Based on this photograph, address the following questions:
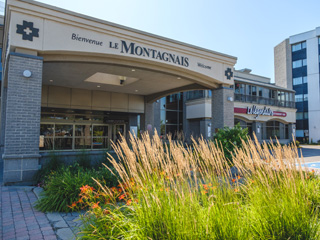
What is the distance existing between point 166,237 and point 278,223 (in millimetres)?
1344

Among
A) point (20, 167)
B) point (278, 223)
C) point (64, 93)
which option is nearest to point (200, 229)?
point (278, 223)

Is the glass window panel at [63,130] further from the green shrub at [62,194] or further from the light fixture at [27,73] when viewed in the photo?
the green shrub at [62,194]

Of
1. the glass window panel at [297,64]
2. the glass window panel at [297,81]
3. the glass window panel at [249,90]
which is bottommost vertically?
the glass window panel at [249,90]

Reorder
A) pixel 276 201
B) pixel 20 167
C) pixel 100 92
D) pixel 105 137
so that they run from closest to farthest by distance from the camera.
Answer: pixel 276 201 → pixel 20 167 → pixel 100 92 → pixel 105 137

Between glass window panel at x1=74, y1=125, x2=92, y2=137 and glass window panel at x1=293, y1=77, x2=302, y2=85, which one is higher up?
glass window panel at x1=293, y1=77, x2=302, y2=85

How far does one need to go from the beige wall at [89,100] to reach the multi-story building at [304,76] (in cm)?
3176

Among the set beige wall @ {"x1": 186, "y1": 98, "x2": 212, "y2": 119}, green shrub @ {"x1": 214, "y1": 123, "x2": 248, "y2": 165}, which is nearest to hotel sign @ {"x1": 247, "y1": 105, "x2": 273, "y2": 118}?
beige wall @ {"x1": 186, "y1": 98, "x2": 212, "y2": 119}

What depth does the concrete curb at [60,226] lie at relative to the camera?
3.70m

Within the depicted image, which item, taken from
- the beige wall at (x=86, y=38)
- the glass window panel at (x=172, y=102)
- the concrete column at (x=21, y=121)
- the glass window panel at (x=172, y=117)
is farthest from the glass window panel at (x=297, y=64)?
the concrete column at (x=21, y=121)

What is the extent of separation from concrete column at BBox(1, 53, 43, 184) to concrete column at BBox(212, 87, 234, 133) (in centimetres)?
888

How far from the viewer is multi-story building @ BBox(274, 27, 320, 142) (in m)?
38.6

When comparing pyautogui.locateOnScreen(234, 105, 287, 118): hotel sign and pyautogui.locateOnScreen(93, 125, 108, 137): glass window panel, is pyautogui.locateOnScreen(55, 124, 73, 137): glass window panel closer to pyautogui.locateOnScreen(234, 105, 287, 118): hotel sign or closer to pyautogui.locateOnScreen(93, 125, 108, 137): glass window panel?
pyautogui.locateOnScreen(93, 125, 108, 137): glass window panel

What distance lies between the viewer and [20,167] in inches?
284

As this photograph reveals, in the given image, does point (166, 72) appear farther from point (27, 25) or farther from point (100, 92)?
point (100, 92)
